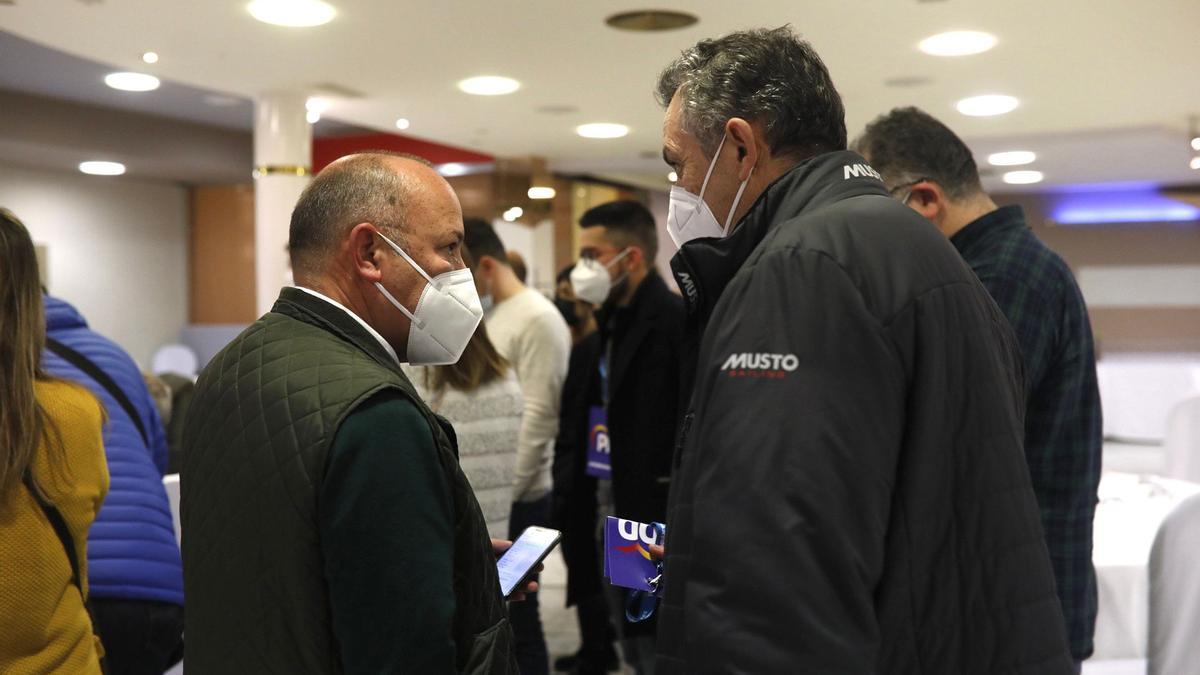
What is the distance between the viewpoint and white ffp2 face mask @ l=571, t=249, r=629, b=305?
3.68 metres

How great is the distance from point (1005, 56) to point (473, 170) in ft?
17.5

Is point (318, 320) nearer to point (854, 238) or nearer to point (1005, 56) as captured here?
point (854, 238)

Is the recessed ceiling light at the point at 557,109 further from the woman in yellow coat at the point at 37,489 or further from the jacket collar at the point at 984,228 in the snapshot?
the woman in yellow coat at the point at 37,489

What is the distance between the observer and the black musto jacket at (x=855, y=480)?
3.38 ft

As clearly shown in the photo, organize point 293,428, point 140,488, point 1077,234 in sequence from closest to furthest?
point 293,428
point 140,488
point 1077,234

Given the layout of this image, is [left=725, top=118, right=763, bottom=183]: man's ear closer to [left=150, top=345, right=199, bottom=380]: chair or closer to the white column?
the white column

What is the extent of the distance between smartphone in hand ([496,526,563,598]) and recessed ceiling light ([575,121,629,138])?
7.04 m

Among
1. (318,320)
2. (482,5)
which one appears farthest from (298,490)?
(482,5)

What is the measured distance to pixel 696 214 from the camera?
55.6 inches

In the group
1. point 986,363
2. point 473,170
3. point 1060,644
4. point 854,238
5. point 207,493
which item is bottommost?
point 1060,644

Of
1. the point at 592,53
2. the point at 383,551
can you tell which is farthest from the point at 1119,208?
the point at 383,551

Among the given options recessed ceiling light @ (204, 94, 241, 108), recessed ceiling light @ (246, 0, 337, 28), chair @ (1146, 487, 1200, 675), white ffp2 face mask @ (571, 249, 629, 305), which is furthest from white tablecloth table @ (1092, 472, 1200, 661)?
recessed ceiling light @ (204, 94, 241, 108)

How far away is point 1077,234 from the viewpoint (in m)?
15.1

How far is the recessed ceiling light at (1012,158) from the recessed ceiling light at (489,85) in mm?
5540
